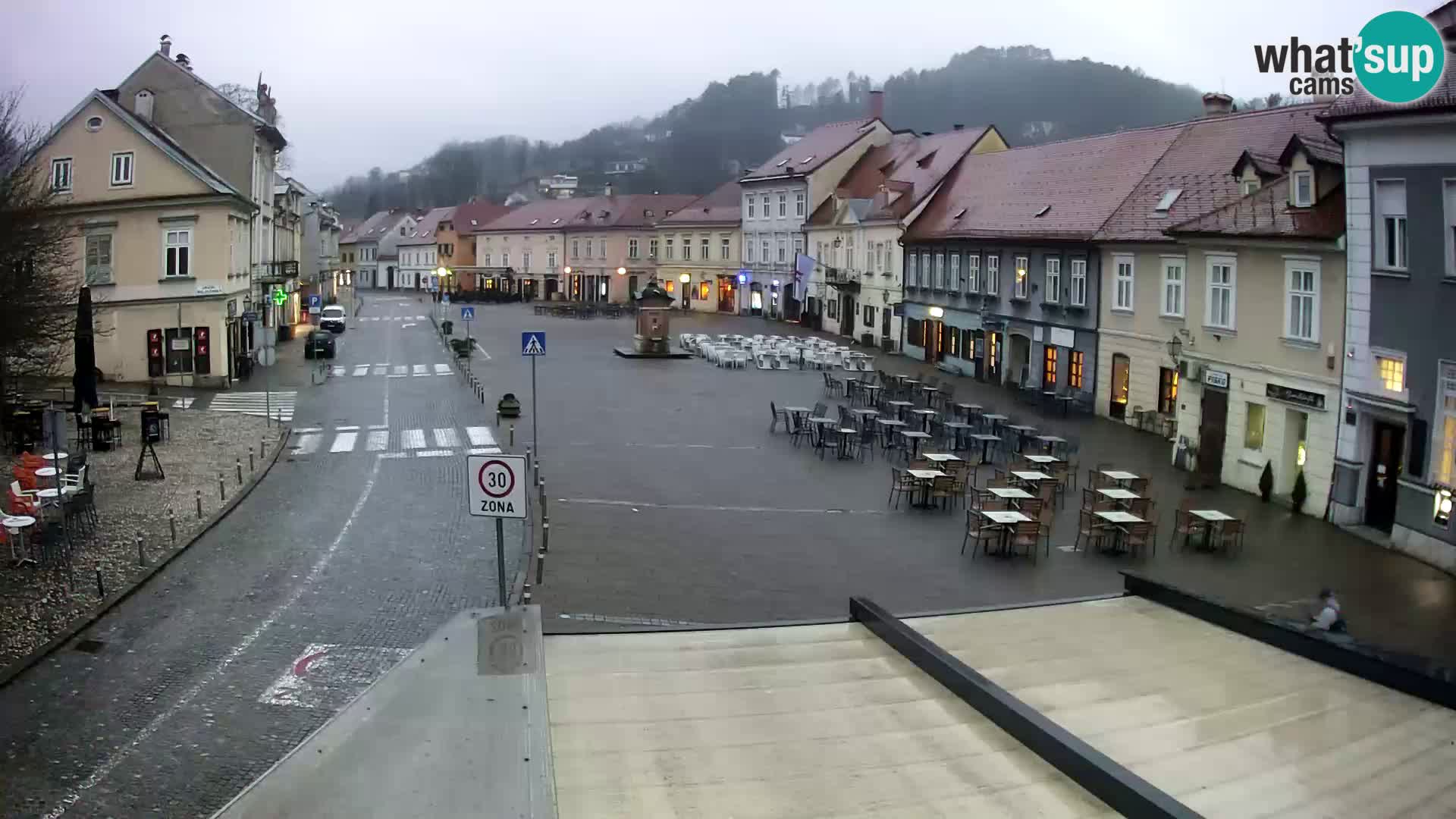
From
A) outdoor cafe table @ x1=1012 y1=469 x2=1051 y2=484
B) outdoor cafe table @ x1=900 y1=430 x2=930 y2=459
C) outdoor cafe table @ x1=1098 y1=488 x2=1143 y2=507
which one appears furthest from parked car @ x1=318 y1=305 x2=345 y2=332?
outdoor cafe table @ x1=1098 y1=488 x2=1143 y2=507

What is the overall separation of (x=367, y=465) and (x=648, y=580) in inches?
461

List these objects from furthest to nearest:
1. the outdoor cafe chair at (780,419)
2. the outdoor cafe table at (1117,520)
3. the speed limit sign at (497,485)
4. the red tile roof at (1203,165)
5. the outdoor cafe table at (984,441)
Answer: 1. the outdoor cafe chair at (780,419)
2. the red tile roof at (1203,165)
3. the outdoor cafe table at (984,441)
4. the outdoor cafe table at (1117,520)
5. the speed limit sign at (497,485)

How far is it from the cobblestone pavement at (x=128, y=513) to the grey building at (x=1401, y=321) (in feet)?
64.4

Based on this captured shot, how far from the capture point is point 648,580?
16578 mm

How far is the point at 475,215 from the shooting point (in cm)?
12275

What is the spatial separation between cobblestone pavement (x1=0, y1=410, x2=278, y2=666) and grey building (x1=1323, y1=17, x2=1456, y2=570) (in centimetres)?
1963

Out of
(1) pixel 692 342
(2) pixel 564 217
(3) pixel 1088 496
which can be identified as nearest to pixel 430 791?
(3) pixel 1088 496

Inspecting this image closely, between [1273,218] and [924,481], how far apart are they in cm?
909

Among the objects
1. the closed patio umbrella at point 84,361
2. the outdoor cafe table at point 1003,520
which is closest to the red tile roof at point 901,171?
the closed patio umbrella at point 84,361

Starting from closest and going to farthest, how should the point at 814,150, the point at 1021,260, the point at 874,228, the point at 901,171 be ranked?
the point at 1021,260 → the point at 874,228 → the point at 901,171 → the point at 814,150

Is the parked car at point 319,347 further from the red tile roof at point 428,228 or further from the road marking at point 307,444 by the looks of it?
the red tile roof at point 428,228

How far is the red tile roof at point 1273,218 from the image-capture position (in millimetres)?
21938


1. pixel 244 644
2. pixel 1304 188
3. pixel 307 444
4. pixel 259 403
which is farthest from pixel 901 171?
pixel 244 644

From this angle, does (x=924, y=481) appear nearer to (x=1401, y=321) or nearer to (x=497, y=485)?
(x=1401, y=321)
